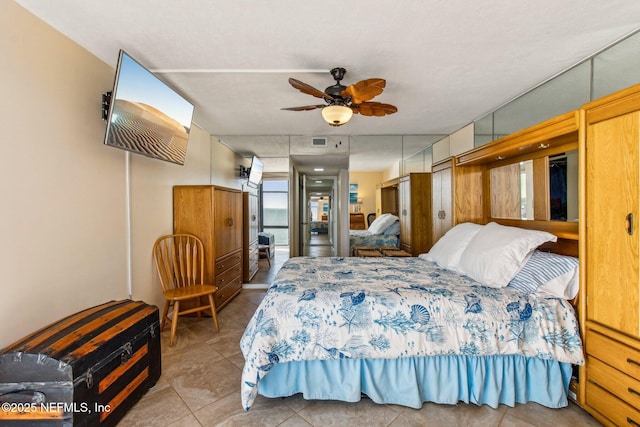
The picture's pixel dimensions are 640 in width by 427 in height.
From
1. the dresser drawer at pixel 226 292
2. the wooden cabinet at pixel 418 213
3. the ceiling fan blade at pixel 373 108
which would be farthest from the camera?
the wooden cabinet at pixel 418 213

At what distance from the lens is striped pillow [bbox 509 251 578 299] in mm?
1709

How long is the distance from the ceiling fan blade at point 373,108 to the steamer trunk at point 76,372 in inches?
91.0

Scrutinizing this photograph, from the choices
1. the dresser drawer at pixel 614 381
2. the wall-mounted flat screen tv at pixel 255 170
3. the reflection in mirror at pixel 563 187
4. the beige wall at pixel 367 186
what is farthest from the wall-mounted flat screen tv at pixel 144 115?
the dresser drawer at pixel 614 381

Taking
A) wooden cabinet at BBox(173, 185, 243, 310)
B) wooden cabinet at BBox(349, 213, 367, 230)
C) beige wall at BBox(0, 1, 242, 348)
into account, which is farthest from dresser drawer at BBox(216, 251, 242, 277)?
wooden cabinet at BBox(349, 213, 367, 230)

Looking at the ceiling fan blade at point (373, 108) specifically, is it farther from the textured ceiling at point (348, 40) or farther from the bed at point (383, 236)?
the bed at point (383, 236)

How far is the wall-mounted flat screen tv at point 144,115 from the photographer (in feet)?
6.01

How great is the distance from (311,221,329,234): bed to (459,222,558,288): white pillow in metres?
4.33

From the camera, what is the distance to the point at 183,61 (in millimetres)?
2119

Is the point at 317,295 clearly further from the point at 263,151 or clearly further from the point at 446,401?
the point at 263,151

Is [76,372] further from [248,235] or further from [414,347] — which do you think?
[248,235]

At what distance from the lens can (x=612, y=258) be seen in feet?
4.70

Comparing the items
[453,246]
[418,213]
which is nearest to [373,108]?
[453,246]

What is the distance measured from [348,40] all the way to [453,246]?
6.28 feet

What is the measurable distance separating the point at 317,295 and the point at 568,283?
159 cm
